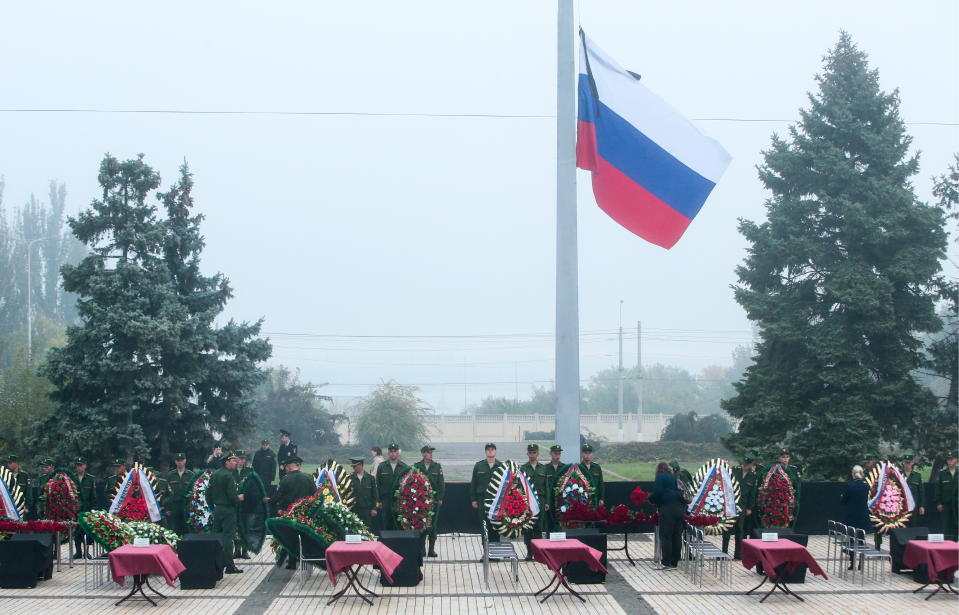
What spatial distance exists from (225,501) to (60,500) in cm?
349

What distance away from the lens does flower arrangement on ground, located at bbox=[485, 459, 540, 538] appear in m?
17.5

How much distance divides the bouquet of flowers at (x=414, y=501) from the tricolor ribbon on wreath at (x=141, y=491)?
415 centimetres

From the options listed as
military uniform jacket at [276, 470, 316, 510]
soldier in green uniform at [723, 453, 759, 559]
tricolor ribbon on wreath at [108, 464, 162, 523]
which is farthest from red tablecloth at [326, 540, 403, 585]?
soldier in green uniform at [723, 453, 759, 559]

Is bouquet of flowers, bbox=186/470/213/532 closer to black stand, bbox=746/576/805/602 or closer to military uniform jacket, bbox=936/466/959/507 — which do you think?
black stand, bbox=746/576/805/602

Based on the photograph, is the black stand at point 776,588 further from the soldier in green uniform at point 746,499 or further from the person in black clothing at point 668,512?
the soldier in green uniform at point 746,499

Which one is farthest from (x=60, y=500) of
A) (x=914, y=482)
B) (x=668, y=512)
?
(x=914, y=482)

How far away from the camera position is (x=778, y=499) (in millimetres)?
18016

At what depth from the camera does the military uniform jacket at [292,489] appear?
664 inches

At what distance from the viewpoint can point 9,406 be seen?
31.0 m

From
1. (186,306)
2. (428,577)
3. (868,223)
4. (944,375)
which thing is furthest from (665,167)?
(944,375)

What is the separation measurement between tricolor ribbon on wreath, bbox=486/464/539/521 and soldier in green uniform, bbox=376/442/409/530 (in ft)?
5.54

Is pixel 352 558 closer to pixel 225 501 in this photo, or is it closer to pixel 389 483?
pixel 225 501

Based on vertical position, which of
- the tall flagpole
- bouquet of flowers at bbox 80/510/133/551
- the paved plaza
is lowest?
the paved plaza

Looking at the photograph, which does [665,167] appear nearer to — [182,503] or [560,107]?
[560,107]
